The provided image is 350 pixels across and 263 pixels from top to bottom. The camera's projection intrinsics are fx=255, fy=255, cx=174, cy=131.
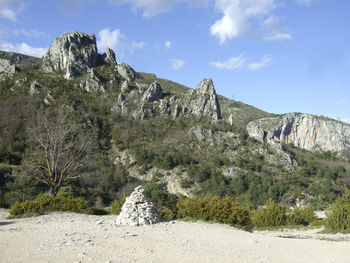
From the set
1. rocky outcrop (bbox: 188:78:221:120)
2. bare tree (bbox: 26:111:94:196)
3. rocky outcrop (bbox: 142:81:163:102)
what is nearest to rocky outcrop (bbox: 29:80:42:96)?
bare tree (bbox: 26:111:94:196)

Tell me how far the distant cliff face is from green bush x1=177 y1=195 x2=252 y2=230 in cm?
7930

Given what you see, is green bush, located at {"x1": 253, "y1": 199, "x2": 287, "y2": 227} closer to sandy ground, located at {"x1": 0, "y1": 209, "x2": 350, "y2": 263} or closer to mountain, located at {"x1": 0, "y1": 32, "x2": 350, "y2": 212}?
sandy ground, located at {"x1": 0, "y1": 209, "x2": 350, "y2": 263}

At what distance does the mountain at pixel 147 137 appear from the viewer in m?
28.9

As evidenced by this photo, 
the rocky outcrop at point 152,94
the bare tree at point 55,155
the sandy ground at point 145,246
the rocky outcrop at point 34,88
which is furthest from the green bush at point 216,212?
the rocky outcrop at point 34,88

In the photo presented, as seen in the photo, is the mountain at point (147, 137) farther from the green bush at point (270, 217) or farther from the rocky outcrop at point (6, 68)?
the green bush at point (270, 217)

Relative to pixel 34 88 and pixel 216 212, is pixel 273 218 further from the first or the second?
pixel 34 88

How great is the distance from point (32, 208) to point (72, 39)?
141ft

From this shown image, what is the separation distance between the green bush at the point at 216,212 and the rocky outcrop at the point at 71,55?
40.3 metres

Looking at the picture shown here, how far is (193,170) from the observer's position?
31.5m

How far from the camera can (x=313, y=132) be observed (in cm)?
9081

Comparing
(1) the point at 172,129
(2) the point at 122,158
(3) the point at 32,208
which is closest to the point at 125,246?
(3) the point at 32,208

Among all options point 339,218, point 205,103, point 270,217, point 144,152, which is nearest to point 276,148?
point 205,103

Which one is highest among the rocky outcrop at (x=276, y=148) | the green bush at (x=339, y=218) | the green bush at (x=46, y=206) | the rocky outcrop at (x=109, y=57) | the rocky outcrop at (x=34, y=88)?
the rocky outcrop at (x=109, y=57)

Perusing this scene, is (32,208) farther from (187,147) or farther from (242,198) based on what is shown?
(187,147)
